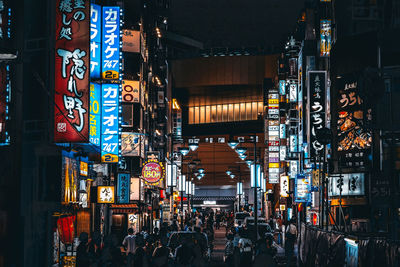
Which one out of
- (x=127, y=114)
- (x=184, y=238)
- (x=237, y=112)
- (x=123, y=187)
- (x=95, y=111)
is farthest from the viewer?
(x=237, y=112)

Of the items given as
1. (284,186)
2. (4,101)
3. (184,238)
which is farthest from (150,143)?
(4,101)

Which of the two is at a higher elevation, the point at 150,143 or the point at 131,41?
the point at 131,41

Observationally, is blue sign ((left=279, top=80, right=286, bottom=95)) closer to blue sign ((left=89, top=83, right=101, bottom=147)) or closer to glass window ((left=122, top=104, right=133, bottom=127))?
glass window ((left=122, top=104, right=133, bottom=127))

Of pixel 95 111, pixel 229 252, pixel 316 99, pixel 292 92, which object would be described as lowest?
pixel 229 252

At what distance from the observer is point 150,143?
59.2 metres

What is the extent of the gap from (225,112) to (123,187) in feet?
232

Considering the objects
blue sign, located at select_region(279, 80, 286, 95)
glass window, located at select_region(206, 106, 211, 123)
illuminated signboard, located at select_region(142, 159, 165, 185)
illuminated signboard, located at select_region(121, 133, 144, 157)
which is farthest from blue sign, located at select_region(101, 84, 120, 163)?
glass window, located at select_region(206, 106, 211, 123)

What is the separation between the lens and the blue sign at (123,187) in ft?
130

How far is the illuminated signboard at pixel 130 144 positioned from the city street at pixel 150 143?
93mm

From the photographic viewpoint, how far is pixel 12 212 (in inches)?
733

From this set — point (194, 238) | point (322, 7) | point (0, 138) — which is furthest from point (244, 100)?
point (0, 138)

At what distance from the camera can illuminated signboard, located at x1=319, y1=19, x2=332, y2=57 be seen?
127ft

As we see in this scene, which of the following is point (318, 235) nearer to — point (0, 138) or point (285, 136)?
point (0, 138)

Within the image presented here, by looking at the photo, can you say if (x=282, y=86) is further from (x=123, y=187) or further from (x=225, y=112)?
(x=225, y=112)
